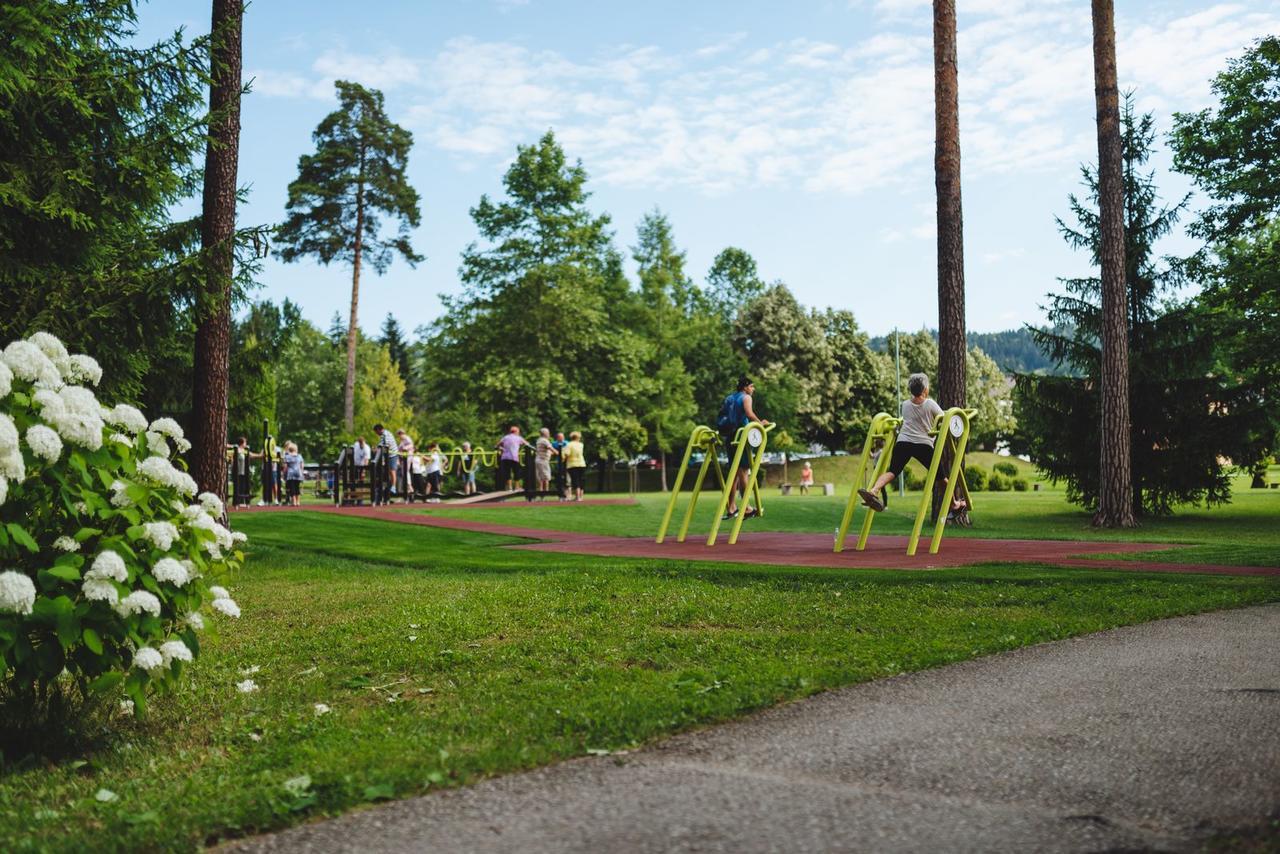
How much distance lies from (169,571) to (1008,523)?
1860 centimetres

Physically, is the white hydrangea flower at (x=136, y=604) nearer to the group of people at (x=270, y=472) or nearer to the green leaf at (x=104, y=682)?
the green leaf at (x=104, y=682)

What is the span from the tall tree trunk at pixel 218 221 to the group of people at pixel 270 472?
1354 centimetres

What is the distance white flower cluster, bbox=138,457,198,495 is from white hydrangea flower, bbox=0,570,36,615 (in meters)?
0.71

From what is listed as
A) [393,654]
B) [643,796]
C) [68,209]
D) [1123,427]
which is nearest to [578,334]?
[1123,427]

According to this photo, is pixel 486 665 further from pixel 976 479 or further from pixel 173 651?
pixel 976 479

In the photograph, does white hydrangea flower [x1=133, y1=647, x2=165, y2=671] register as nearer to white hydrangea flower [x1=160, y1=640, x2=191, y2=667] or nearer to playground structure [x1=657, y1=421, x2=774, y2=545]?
white hydrangea flower [x1=160, y1=640, x2=191, y2=667]

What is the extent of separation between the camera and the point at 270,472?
2861cm

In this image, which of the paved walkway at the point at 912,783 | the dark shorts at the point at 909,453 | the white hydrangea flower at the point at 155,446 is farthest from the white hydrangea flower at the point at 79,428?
the dark shorts at the point at 909,453

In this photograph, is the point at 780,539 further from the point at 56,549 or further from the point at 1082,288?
the point at 1082,288

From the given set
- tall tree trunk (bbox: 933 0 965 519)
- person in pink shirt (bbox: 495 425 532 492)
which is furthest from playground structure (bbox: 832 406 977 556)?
person in pink shirt (bbox: 495 425 532 492)

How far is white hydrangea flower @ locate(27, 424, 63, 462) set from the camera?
4.45 meters

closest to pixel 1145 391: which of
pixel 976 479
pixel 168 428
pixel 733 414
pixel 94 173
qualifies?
pixel 733 414

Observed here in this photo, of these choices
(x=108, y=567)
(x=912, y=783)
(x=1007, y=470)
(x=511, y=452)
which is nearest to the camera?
(x=912, y=783)

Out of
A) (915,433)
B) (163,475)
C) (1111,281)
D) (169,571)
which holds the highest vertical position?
(1111,281)
